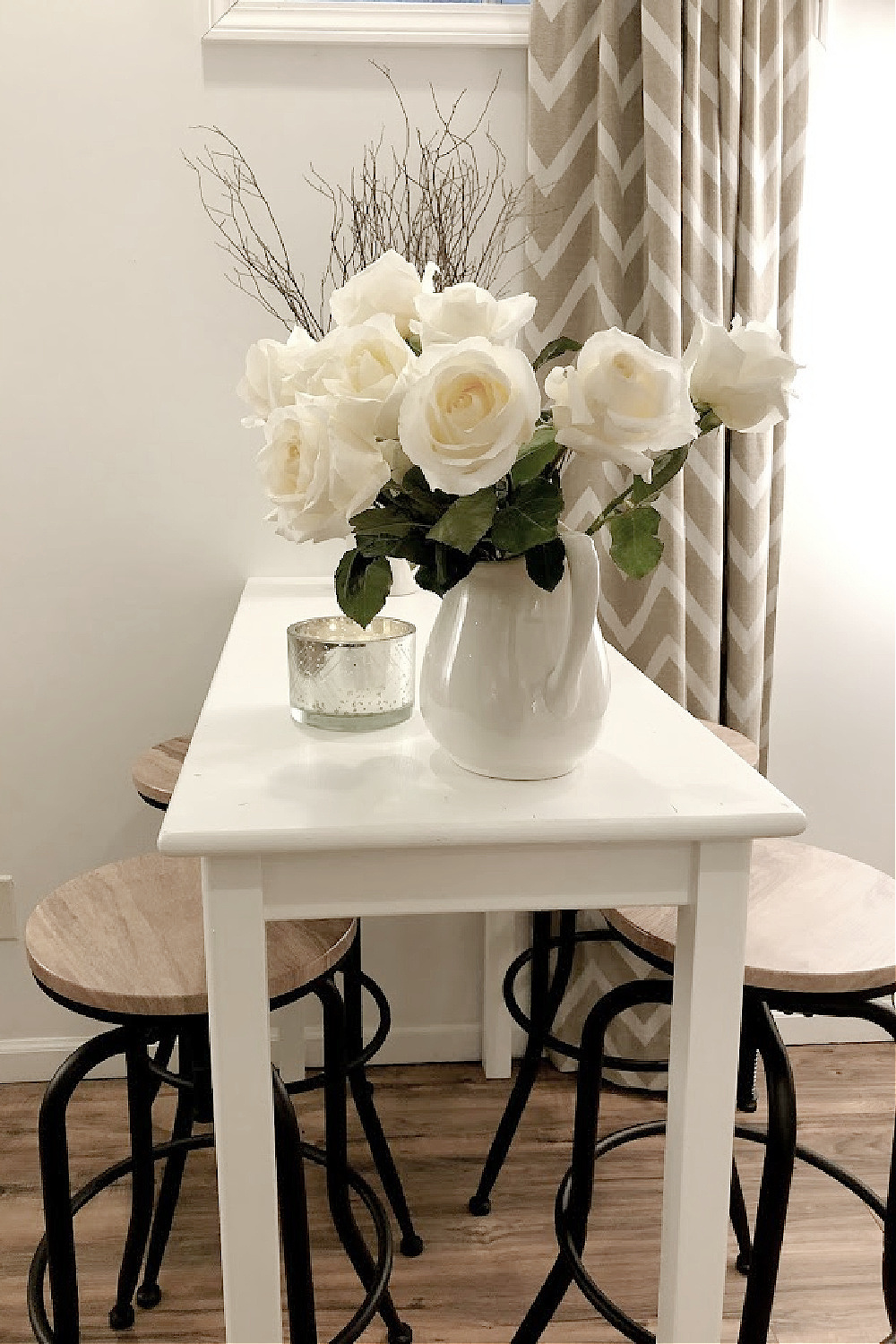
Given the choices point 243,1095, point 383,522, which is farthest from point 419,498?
point 243,1095

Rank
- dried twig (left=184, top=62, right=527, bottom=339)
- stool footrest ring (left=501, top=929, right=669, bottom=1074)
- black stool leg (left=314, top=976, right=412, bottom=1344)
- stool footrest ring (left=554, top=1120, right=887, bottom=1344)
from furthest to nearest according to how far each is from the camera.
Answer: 1. dried twig (left=184, top=62, right=527, bottom=339)
2. stool footrest ring (left=501, top=929, right=669, bottom=1074)
3. black stool leg (left=314, top=976, right=412, bottom=1344)
4. stool footrest ring (left=554, top=1120, right=887, bottom=1344)

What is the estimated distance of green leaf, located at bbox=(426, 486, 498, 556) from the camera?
998 millimetres

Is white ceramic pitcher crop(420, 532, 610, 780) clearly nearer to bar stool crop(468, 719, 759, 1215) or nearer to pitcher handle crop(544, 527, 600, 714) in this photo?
pitcher handle crop(544, 527, 600, 714)

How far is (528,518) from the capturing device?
1.04 metres

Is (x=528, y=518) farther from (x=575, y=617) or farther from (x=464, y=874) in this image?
(x=464, y=874)

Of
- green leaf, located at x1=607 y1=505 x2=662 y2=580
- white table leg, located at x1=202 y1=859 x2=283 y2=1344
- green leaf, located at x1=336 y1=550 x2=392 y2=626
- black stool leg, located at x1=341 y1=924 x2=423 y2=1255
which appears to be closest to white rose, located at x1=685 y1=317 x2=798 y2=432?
green leaf, located at x1=607 y1=505 x2=662 y2=580

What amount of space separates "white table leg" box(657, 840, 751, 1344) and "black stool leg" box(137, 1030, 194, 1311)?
29.7 inches

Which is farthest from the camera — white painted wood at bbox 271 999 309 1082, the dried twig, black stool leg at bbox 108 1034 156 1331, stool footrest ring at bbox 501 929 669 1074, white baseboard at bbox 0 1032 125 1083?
white baseboard at bbox 0 1032 125 1083

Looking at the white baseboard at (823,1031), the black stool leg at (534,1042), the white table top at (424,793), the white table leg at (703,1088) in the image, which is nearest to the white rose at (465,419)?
the white table top at (424,793)

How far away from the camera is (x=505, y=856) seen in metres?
1.10

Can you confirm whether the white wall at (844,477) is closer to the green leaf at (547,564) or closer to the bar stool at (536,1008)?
the bar stool at (536,1008)

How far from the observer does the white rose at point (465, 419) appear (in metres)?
0.94

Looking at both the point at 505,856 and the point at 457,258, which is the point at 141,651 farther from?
the point at 505,856

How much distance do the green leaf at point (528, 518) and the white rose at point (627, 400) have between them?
0.24 ft
